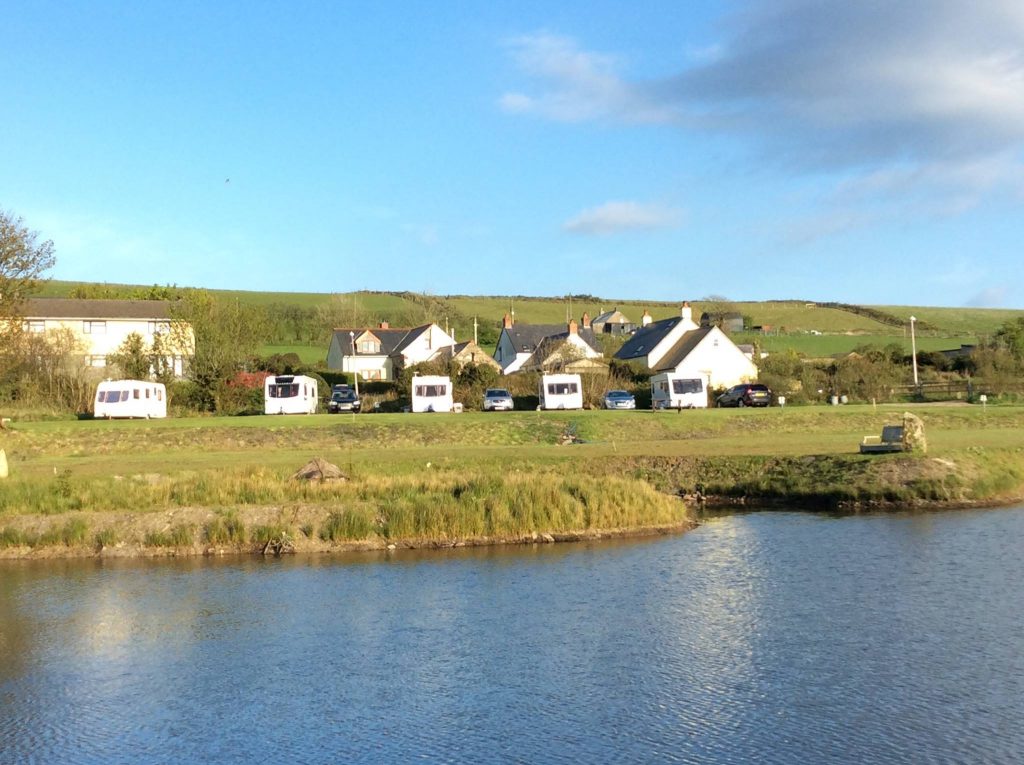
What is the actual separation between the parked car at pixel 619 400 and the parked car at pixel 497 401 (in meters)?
5.49

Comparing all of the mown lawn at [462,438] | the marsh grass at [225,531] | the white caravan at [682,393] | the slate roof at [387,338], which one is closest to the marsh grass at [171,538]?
the marsh grass at [225,531]

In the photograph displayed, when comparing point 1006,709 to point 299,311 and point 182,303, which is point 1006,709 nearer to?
point 182,303

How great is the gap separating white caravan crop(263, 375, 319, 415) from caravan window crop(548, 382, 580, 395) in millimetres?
13676

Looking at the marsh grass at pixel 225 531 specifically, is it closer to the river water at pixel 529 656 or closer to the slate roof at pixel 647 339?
the river water at pixel 529 656

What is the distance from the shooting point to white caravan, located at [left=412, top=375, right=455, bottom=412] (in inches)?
2373

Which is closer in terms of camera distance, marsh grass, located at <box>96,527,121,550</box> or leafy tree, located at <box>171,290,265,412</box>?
marsh grass, located at <box>96,527,121,550</box>

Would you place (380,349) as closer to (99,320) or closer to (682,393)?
(99,320)

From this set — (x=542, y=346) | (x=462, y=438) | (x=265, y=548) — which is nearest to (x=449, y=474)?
(x=265, y=548)

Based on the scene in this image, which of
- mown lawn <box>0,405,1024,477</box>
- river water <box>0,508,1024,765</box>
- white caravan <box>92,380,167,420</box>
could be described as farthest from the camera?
white caravan <box>92,380,167,420</box>

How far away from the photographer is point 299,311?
132875 mm

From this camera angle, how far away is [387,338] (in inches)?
4491

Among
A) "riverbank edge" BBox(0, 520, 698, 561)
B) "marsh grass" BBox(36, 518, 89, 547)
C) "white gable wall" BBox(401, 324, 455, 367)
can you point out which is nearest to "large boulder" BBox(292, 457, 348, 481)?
"riverbank edge" BBox(0, 520, 698, 561)

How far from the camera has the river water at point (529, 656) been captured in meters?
13.4

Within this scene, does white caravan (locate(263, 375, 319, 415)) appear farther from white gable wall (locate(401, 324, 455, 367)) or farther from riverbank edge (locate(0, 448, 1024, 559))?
white gable wall (locate(401, 324, 455, 367))
